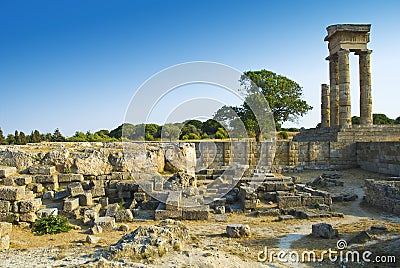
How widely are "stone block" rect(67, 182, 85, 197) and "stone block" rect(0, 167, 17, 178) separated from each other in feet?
5.35

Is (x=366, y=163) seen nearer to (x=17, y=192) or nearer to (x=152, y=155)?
(x=152, y=155)

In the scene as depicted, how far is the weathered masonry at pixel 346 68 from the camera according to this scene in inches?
857

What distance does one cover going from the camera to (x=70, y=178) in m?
9.91

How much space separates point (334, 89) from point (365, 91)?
80.1 inches

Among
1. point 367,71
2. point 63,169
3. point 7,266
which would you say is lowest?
point 7,266

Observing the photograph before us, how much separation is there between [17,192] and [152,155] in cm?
431

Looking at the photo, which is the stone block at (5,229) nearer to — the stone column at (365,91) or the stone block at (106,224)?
the stone block at (106,224)

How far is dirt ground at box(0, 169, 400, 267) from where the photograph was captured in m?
4.95

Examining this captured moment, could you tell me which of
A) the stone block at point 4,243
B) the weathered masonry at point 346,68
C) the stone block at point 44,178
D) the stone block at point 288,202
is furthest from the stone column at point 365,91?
the stone block at point 4,243

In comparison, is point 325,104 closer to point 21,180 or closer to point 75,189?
point 75,189

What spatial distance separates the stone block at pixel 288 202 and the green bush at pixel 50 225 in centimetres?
564

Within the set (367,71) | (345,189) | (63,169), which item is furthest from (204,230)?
(367,71)

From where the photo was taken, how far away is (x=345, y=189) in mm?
13078

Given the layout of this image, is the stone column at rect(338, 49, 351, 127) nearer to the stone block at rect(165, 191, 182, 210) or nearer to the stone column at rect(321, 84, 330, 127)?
the stone column at rect(321, 84, 330, 127)
